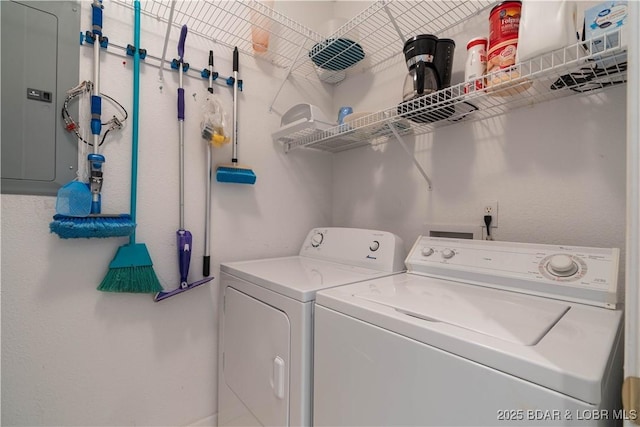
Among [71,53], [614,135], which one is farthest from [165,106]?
[614,135]

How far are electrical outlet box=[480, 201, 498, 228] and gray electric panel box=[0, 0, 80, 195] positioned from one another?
171 cm

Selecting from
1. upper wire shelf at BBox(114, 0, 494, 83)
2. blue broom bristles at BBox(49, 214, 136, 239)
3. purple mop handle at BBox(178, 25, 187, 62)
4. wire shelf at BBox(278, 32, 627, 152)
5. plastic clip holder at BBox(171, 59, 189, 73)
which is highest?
upper wire shelf at BBox(114, 0, 494, 83)

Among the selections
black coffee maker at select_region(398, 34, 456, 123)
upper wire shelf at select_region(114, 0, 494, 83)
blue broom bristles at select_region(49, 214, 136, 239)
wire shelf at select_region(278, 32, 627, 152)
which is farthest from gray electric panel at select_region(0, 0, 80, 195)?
black coffee maker at select_region(398, 34, 456, 123)

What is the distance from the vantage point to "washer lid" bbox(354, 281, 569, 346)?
634 millimetres

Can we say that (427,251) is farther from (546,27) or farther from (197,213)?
(197,213)

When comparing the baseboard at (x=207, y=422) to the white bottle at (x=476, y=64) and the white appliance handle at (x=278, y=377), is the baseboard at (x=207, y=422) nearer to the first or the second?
the white appliance handle at (x=278, y=377)

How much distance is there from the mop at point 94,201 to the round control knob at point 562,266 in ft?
5.01

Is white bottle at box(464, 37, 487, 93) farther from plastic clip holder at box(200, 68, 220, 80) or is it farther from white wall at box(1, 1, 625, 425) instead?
plastic clip holder at box(200, 68, 220, 80)

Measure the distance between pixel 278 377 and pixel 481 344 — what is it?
0.71 meters

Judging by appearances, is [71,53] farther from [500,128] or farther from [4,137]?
[500,128]


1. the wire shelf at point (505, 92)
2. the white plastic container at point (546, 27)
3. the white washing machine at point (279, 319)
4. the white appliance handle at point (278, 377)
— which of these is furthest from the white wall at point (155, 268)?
the white plastic container at point (546, 27)

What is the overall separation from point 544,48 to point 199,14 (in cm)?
151

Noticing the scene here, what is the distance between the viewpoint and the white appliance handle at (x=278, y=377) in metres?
0.98

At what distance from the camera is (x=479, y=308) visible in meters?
0.78
